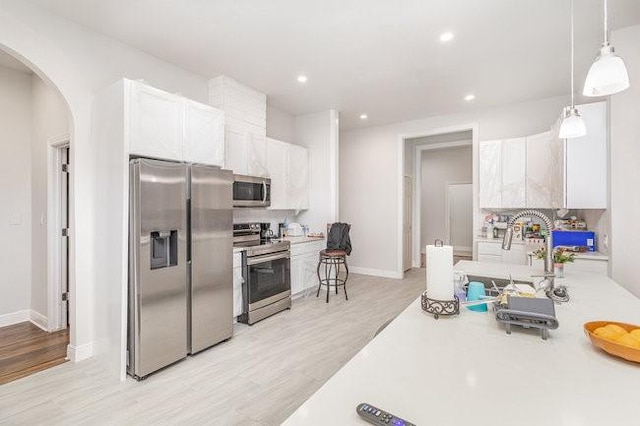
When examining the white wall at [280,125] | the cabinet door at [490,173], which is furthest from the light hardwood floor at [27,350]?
the cabinet door at [490,173]

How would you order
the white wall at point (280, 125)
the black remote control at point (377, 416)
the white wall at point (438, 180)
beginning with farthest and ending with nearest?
the white wall at point (438, 180), the white wall at point (280, 125), the black remote control at point (377, 416)

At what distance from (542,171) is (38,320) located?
670cm

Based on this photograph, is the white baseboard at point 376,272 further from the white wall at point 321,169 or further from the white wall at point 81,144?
the white wall at point 81,144

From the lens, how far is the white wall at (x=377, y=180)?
552 cm

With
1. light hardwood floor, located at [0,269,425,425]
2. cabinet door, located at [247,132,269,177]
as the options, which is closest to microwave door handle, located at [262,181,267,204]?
cabinet door, located at [247,132,269,177]

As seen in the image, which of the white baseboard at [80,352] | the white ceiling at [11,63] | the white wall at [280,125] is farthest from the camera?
the white wall at [280,125]

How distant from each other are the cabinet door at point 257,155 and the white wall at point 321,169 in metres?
1.09

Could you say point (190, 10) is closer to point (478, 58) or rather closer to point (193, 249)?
point (193, 249)

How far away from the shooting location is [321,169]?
507 centimetres

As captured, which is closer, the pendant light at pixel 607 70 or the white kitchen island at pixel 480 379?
the white kitchen island at pixel 480 379

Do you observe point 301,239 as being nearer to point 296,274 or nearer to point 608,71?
point 296,274

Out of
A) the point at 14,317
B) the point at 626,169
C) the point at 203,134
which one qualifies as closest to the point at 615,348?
the point at 626,169

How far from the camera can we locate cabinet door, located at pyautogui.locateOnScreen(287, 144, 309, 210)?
188 inches

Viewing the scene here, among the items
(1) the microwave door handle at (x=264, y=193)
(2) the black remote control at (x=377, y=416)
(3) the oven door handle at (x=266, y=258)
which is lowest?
(3) the oven door handle at (x=266, y=258)
